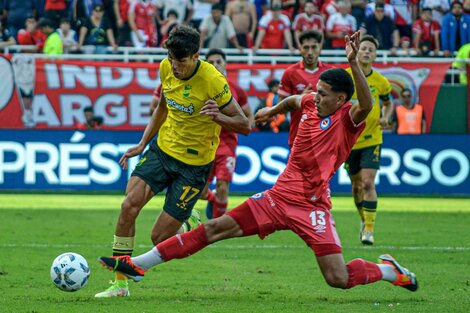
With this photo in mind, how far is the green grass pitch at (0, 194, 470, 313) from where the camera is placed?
29.8ft

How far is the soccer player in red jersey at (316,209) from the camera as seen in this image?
28.8 feet

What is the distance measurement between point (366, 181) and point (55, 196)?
8020 mm

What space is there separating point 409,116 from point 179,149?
12699 millimetres

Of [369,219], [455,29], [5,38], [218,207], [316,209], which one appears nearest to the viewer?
[316,209]

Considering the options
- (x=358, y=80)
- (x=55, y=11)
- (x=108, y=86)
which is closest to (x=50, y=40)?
(x=55, y=11)

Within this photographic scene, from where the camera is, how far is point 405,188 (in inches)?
822

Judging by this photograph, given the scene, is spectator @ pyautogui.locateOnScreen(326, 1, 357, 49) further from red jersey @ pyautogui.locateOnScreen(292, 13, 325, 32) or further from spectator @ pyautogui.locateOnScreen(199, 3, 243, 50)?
spectator @ pyautogui.locateOnScreen(199, 3, 243, 50)

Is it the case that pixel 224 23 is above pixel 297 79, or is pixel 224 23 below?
above

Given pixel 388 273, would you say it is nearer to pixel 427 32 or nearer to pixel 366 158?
pixel 366 158

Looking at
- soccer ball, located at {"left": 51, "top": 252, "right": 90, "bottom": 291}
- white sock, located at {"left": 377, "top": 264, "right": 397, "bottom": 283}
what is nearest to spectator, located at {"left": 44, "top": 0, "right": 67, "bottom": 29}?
soccer ball, located at {"left": 51, "top": 252, "right": 90, "bottom": 291}

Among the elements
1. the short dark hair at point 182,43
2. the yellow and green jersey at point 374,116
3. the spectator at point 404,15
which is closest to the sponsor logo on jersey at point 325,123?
the short dark hair at point 182,43

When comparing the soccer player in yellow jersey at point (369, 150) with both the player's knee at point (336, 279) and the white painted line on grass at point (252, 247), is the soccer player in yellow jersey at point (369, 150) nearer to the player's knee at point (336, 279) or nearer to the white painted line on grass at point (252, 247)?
the white painted line on grass at point (252, 247)

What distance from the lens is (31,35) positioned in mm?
23703

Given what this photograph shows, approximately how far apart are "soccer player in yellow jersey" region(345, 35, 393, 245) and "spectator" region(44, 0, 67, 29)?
1158 centimetres
